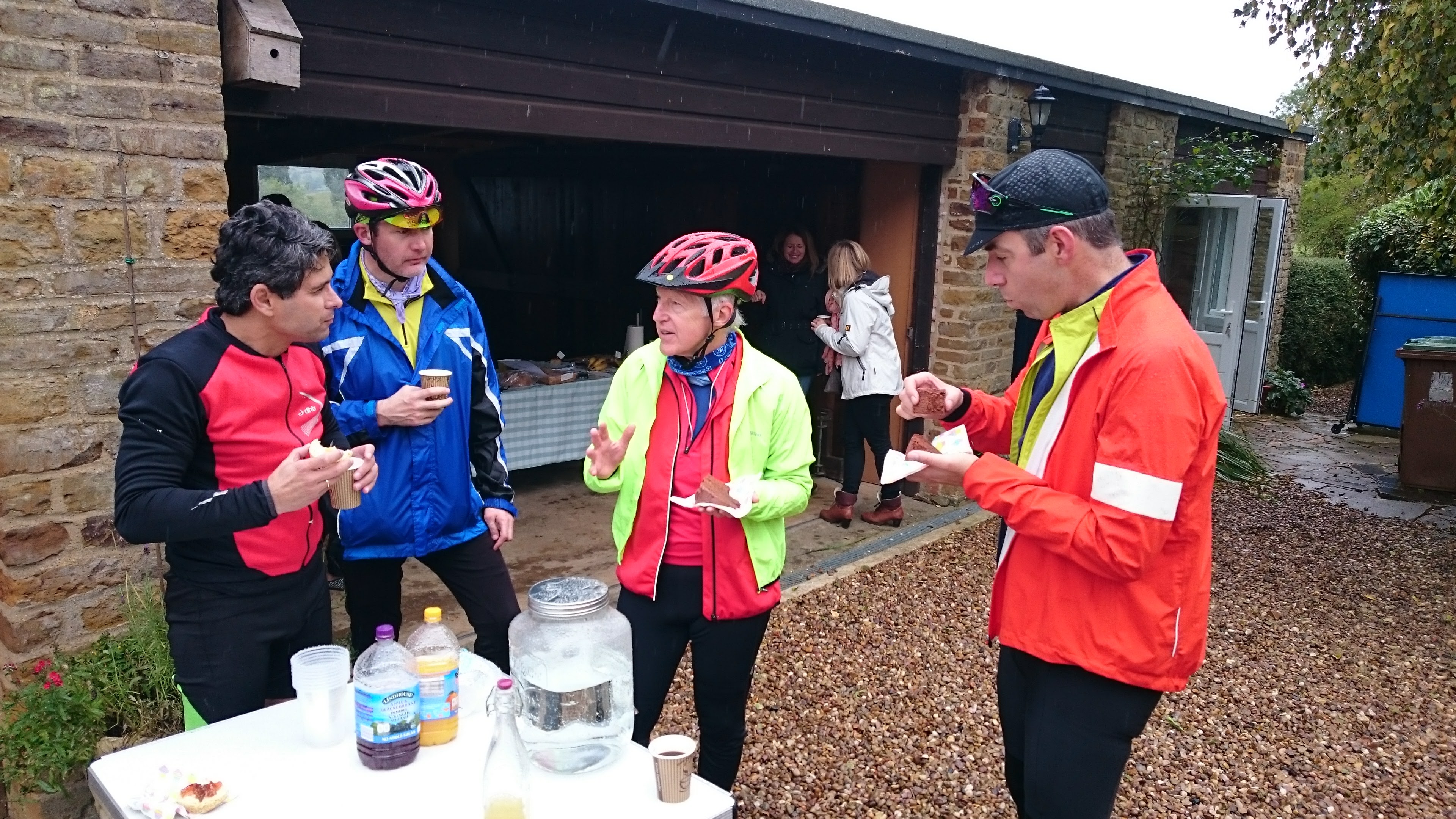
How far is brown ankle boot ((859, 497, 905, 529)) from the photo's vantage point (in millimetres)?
6922

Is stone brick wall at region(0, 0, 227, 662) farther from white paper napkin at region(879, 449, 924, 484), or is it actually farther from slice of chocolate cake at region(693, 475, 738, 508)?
white paper napkin at region(879, 449, 924, 484)

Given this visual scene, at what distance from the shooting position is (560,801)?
1.89m

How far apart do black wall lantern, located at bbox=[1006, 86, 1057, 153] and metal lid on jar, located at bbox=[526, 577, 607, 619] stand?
6.02m

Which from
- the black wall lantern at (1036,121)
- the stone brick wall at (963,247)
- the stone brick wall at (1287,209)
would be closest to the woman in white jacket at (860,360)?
the stone brick wall at (963,247)

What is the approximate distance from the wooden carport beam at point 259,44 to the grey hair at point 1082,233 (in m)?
2.79

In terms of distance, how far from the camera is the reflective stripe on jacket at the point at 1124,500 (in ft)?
6.51

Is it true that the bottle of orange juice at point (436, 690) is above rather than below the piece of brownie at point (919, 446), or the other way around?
below

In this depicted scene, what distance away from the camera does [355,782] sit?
6.37ft

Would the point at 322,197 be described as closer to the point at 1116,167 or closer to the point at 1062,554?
the point at 1116,167

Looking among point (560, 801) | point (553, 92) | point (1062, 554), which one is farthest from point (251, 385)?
point (553, 92)

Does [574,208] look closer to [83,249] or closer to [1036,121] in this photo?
[1036,121]

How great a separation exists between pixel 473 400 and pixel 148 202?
1.31 metres

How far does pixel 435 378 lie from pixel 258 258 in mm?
635

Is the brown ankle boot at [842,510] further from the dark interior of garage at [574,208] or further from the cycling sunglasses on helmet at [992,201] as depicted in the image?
the cycling sunglasses on helmet at [992,201]
